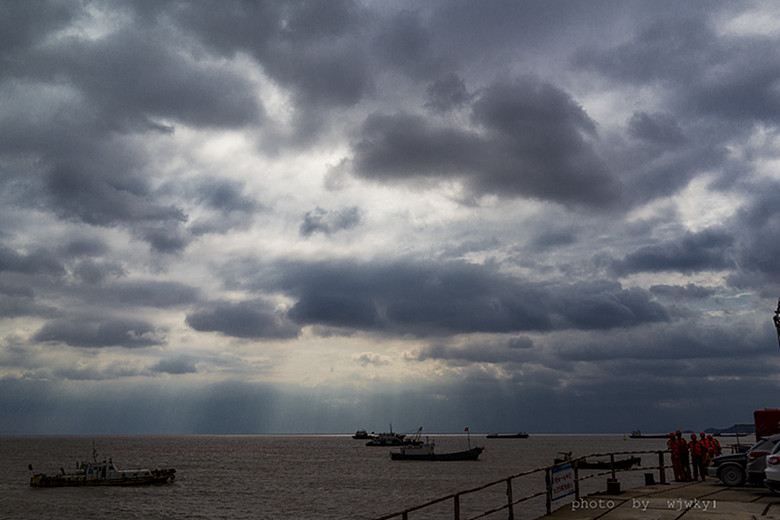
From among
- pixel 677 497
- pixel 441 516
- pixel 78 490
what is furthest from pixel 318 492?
pixel 677 497

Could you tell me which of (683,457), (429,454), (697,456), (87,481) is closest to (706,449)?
(697,456)

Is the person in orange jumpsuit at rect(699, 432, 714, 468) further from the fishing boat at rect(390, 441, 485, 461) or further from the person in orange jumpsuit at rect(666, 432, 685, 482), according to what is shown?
the fishing boat at rect(390, 441, 485, 461)

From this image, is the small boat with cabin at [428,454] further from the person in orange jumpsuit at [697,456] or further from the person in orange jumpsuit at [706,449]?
the person in orange jumpsuit at [697,456]

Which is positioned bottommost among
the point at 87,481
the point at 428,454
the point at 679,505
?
the point at 428,454

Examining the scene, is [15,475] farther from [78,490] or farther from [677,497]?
[677,497]

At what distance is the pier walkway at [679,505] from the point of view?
13508 mm

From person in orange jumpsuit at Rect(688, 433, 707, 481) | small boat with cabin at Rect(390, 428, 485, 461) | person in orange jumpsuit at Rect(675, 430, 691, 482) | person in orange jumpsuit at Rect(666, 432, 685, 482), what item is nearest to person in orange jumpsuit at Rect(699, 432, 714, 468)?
person in orange jumpsuit at Rect(688, 433, 707, 481)

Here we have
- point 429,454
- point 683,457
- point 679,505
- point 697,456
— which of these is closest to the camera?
point 679,505

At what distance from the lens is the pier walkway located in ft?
44.3

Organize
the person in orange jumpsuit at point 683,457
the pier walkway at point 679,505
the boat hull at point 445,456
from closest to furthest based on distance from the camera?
the pier walkway at point 679,505, the person in orange jumpsuit at point 683,457, the boat hull at point 445,456

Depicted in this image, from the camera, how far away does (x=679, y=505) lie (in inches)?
595

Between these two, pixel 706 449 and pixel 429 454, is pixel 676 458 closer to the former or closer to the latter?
pixel 706 449

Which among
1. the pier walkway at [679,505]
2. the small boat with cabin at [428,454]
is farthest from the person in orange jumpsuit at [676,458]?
the small boat with cabin at [428,454]

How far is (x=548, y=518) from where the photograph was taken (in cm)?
1370
